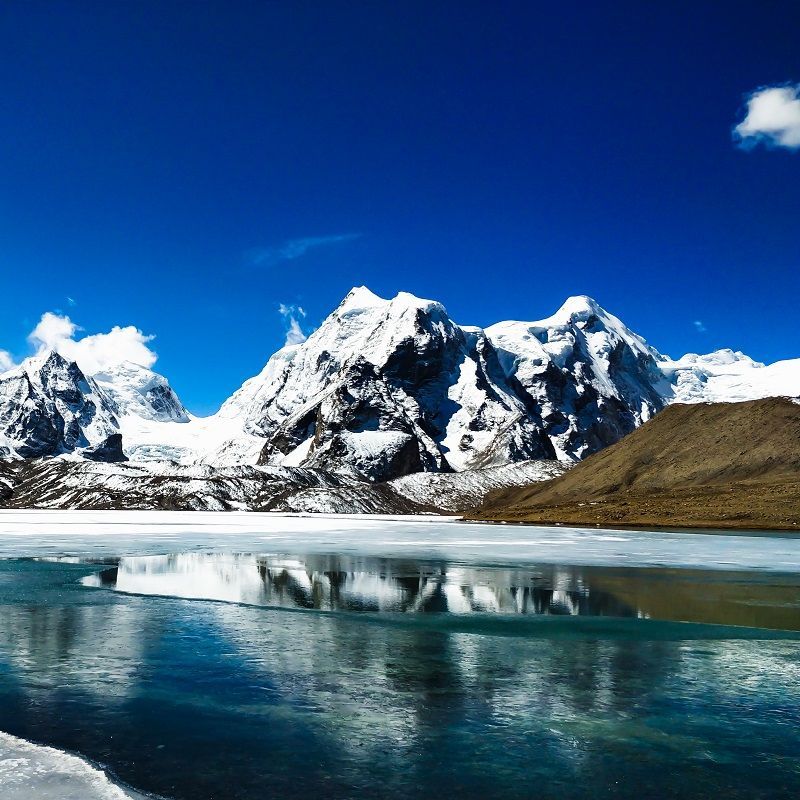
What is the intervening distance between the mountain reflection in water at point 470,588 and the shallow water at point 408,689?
0.27 m

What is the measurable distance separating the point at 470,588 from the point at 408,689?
17.3 m

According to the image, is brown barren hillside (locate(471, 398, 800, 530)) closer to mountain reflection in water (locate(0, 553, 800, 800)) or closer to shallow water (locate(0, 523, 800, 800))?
shallow water (locate(0, 523, 800, 800))

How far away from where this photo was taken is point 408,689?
15391 millimetres

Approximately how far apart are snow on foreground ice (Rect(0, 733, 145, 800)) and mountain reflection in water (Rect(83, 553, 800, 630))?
14.7 meters

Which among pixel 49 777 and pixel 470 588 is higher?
pixel 470 588

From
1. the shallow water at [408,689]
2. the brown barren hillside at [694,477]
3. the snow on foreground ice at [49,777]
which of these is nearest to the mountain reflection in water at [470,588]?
the shallow water at [408,689]

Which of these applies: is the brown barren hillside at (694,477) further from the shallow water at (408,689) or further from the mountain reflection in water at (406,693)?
the mountain reflection in water at (406,693)

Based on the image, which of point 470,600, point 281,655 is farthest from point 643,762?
point 470,600

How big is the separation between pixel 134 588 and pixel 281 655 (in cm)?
1491

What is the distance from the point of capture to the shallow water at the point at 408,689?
10.9 metres

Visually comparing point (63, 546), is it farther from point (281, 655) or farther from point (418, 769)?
point (418, 769)

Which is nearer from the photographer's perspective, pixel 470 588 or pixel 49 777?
pixel 49 777

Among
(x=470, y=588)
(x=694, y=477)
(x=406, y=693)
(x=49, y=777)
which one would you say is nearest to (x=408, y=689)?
(x=406, y=693)

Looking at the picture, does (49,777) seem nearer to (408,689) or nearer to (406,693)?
(406,693)
